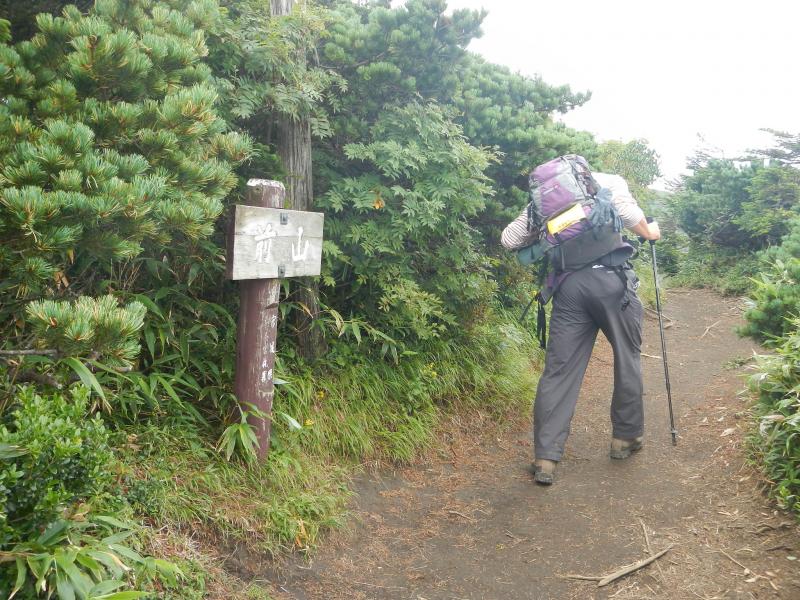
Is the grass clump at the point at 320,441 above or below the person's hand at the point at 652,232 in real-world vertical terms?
below

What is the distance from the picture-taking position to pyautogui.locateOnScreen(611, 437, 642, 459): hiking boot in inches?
199

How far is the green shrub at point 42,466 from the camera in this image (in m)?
2.24

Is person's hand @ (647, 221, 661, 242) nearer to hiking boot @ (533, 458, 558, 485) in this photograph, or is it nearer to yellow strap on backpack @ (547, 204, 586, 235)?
yellow strap on backpack @ (547, 204, 586, 235)

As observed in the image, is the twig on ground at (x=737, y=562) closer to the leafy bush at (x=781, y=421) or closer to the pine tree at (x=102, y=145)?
the leafy bush at (x=781, y=421)

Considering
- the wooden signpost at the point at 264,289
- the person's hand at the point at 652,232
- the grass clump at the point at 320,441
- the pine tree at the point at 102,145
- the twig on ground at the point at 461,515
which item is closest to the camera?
the pine tree at the point at 102,145

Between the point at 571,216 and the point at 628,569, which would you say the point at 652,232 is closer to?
the point at 571,216

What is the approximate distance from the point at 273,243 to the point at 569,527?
2.52 metres

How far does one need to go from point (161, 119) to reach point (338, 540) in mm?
2471

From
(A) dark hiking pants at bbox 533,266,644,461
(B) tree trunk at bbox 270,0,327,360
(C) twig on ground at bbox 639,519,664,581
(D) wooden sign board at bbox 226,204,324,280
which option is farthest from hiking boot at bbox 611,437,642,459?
(D) wooden sign board at bbox 226,204,324,280

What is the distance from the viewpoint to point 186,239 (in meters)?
3.73

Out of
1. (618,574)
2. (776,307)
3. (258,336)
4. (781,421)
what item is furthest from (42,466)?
(776,307)

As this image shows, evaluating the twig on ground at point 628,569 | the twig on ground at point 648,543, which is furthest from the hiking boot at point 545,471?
the twig on ground at point 628,569

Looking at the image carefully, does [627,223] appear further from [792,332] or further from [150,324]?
[150,324]

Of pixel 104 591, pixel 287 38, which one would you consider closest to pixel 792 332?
pixel 287 38
